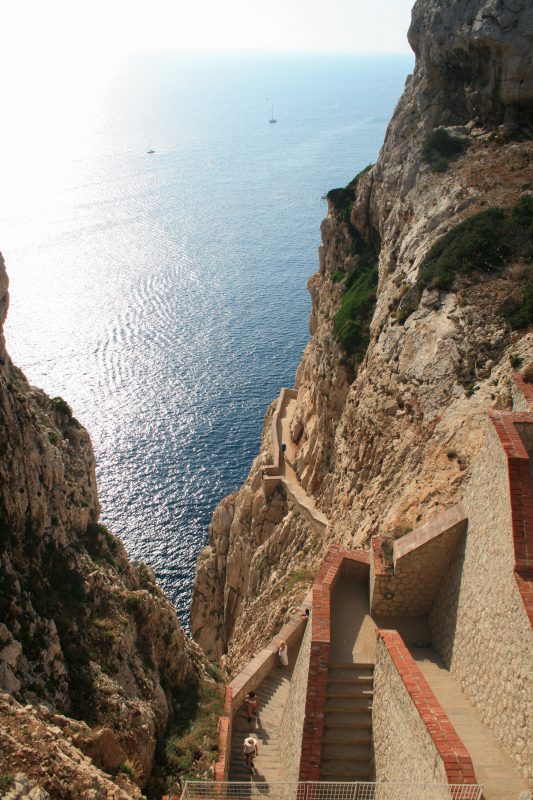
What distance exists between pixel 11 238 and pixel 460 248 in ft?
285

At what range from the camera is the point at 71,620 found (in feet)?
57.5

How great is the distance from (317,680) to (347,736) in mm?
1263

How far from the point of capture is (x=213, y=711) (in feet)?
63.4

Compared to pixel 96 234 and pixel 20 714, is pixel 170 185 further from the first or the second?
pixel 20 714

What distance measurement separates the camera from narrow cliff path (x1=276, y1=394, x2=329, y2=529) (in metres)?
31.8

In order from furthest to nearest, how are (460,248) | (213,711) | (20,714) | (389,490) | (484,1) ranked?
1. (484,1)
2. (460,248)
3. (389,490)
4. (213,711)
5. (20,714)

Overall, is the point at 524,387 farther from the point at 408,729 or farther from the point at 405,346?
the point at 408,729

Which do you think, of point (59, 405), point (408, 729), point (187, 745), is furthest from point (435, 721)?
point (59, 405)

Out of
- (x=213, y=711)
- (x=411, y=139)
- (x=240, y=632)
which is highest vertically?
(x=411, y=139)

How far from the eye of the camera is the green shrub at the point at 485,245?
24.5 meters

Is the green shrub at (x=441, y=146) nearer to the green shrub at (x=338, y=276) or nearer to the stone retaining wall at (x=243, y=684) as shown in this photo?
the green shrub at (x=338, y=276)

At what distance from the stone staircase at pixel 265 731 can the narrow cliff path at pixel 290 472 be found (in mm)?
11718

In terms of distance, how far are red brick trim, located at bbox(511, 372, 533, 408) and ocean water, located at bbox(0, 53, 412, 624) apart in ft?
109

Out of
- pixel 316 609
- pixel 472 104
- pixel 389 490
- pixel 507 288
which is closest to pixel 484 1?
pixel 472 104
